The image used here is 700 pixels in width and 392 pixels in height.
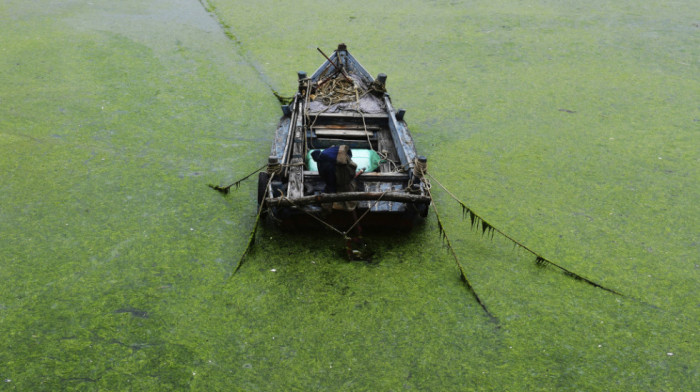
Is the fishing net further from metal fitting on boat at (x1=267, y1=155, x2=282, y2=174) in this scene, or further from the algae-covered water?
metal fitting on boat at (x1=267, y1=155, x2=282, y2=174)

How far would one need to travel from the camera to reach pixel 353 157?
3.36 metres

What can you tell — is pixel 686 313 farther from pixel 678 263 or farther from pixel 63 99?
pixel 63 99

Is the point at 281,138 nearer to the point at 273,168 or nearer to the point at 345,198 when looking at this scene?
the point at 273,168

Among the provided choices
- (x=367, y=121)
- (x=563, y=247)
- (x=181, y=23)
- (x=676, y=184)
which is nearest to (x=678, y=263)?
(x=563, y=247)

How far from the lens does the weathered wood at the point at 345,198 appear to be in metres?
2.77

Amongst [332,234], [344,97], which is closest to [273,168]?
[332,234]

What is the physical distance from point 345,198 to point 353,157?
0.66 m

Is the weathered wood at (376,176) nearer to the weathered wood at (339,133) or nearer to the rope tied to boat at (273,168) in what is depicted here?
the rope tied to boat at (273,168)

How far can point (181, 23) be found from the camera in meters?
6.16

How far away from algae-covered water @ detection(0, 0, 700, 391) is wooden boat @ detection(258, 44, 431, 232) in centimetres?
22

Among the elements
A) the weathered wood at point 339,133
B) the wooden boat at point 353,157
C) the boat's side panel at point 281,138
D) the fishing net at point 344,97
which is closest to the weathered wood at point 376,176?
the wooden boat at point 353,157

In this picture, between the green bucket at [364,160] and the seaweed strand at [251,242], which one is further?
the green bucket at [364,160]

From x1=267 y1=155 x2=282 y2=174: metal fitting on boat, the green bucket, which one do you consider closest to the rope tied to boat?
x1=267 y1=155 x2=282 y2=174: metal fitting on boat

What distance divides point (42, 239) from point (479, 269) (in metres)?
2.55
